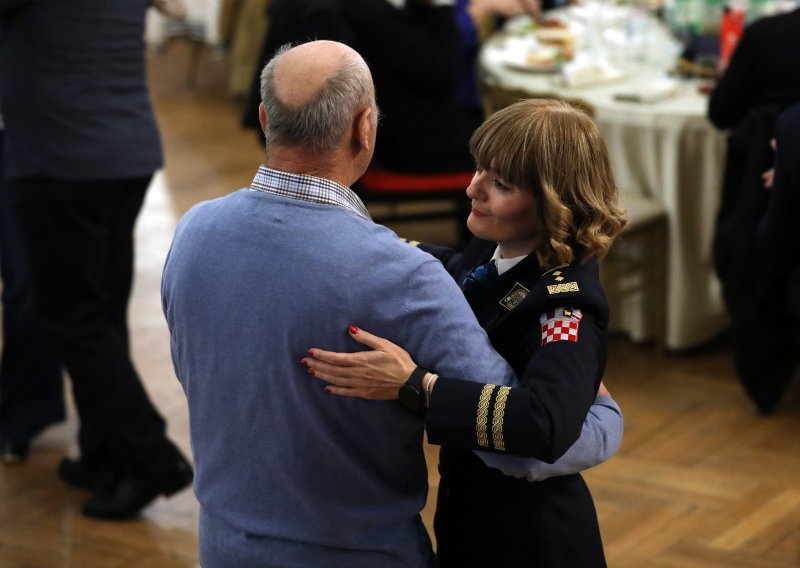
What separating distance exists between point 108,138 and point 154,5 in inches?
17.6

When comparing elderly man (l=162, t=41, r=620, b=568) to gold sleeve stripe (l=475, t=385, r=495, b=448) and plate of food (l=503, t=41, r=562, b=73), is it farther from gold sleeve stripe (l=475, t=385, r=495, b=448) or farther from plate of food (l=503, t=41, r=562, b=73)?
plate of food (l=503, t=41, r=562, b=73)

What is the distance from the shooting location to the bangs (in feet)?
5.04

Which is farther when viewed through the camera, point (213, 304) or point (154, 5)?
point (154, 5)

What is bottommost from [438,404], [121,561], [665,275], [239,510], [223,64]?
[223,64]

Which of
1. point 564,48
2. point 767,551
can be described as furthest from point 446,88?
point 767,551

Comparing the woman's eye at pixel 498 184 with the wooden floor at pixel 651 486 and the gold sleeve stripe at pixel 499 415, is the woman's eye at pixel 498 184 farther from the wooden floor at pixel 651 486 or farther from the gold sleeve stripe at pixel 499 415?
the wooden floor at pixel 651 486

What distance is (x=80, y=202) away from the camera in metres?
2.86

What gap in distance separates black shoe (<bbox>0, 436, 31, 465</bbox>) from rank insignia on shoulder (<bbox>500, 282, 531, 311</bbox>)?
228 centimetres

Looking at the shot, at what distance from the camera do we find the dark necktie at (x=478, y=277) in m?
1.65

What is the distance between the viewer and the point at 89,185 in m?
2.85

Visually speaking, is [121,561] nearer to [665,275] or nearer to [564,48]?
[665,275]

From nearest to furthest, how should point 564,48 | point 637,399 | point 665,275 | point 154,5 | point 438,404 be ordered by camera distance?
point 438,404
point 154,5
point 637,399
point 665,275
point 564,48

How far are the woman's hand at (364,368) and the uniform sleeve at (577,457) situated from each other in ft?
0.60

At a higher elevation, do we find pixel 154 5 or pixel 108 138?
pixel 154 5
